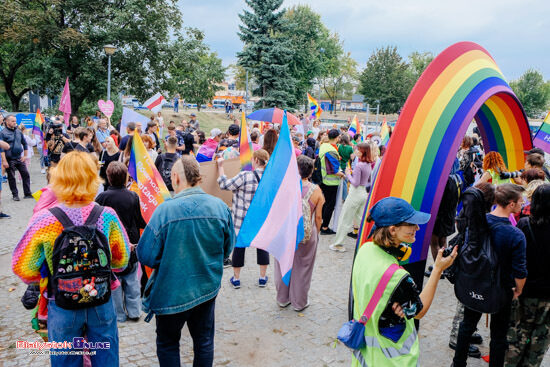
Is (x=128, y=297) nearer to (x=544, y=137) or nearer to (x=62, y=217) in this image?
(x=62, y=217)

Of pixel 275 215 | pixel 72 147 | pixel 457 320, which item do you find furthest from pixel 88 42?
pixel 457 320

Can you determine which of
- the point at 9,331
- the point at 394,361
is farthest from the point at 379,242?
the point at 9,331

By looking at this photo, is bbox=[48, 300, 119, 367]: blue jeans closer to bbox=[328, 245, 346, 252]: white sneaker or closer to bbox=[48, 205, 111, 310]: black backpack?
bbox=[48, 205, 111, 310]: black backpack

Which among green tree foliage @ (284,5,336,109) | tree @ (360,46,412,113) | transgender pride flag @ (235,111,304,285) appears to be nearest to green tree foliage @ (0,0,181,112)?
Answer: green tree foliage @ (284,5,336,109)

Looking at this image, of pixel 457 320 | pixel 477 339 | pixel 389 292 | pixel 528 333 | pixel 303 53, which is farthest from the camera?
pixel 303 53

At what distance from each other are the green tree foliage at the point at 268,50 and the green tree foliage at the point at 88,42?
7.89 metres

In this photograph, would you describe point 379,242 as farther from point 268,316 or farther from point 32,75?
point 32,75

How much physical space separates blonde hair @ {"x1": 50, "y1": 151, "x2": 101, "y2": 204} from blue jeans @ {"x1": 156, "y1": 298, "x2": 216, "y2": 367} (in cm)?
115

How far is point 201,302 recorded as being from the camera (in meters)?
3.27

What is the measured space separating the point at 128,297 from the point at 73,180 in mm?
2536

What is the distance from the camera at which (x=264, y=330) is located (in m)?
4.85

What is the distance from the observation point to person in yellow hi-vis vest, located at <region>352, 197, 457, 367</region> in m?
2.38

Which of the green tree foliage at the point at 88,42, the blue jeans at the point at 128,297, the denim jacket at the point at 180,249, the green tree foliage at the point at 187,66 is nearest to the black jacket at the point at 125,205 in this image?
the blue jeans at the point at 128,297

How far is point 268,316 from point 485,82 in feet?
13.1
